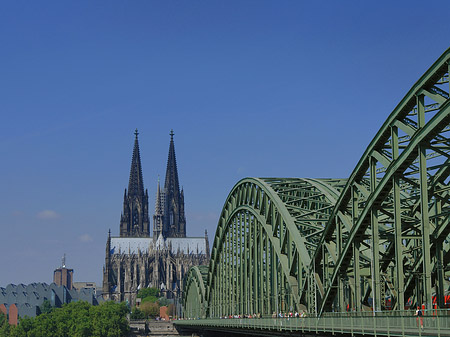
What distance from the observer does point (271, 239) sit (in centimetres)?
6662

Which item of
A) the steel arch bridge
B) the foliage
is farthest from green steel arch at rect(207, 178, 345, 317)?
the foliage

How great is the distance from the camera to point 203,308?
4665 inches

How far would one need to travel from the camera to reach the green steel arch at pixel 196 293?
413ft

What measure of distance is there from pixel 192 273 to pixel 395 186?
103393mm

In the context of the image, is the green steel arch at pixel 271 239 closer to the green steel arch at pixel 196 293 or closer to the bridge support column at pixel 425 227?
the bridge support column at pixel 425 227

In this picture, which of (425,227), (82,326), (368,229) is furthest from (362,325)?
(82,326)

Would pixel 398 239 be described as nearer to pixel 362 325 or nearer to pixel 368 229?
pixel 362 325

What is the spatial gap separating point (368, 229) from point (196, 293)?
86.8 meters

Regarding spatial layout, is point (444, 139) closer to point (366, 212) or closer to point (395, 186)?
point (395, 186)

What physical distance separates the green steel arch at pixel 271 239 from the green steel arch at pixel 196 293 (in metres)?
23.1

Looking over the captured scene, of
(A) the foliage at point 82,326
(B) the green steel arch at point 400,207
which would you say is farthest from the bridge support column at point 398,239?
(A) the foliage at point 82,326

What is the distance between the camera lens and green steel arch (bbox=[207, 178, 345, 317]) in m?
60.0

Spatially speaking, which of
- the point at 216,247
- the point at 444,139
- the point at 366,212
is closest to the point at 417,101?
the point at 444,139

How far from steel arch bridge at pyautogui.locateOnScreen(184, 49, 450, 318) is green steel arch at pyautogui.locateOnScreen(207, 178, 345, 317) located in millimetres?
132
